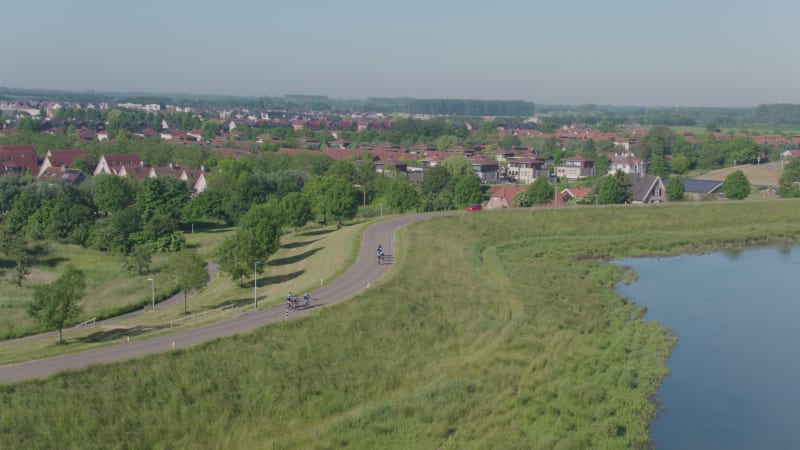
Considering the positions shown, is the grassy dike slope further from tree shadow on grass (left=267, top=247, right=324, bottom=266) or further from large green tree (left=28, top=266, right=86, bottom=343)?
tree shadow on grass (left=267, top=247, right=324, bottom=266)

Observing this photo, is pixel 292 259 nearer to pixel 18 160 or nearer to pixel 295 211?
pixel 295 211

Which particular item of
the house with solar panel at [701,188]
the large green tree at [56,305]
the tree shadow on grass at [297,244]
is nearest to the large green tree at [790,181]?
the house with solar panel at [701,188]

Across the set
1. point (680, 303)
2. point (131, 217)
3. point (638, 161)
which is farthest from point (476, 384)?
point (638, 161)

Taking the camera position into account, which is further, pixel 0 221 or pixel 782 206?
pixel 782 206

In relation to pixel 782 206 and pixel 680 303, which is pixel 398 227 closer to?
pixel 680 303

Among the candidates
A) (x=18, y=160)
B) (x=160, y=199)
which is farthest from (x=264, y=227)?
(x=18, y=160)

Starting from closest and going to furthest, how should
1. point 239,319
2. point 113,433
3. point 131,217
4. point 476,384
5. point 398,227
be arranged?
point 113,433 → point 476,384 → point 239,319 → point 398,227 → point 131,217

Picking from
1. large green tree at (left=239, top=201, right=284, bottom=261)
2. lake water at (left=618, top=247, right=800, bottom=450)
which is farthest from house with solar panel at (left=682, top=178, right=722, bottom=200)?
large green tree at (left=239, top=201, right=284, bottom=261)
